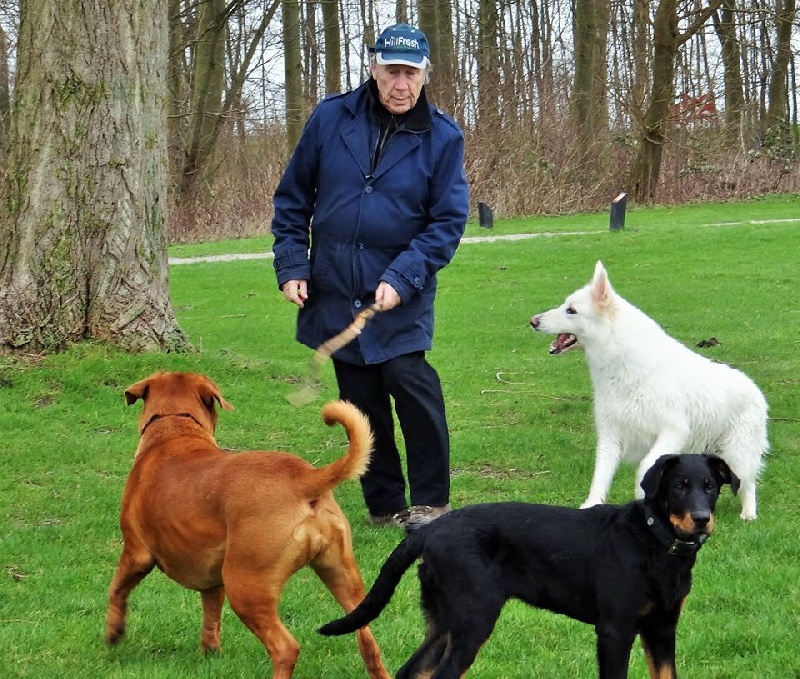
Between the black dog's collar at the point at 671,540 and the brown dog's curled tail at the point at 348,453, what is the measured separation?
105 cm

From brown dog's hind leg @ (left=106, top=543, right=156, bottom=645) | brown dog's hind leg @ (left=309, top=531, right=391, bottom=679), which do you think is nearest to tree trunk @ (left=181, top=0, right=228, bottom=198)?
brown dog's hind leg @ (left=106, top=543, right=156, bottom=645)

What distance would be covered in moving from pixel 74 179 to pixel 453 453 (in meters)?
4.15

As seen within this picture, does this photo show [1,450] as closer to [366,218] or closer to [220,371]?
[220,371]

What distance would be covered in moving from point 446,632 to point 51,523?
3.33m

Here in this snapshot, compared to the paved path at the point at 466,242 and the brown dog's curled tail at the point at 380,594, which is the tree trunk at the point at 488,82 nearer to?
the paved path at the point at 466,242

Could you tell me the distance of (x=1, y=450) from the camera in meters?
7.60

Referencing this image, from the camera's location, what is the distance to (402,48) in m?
5.29

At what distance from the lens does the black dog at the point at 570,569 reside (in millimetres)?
3654

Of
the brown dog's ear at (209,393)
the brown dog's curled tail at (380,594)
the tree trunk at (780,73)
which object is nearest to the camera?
the brown dog's curled tail at (380,594)

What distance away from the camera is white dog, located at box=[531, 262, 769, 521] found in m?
6.39

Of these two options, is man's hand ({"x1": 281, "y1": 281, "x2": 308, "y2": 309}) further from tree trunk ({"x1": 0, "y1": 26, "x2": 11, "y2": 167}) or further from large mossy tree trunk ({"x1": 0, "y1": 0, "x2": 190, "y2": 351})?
tree trunk ({"x1": 0, "y1": 26, "x2": 11, "y2": 167})

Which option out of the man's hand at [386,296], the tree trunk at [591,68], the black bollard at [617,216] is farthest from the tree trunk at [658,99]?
the man's hand at [386,296]

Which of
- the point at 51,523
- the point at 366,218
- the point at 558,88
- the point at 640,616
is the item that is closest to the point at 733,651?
the point at 640,616

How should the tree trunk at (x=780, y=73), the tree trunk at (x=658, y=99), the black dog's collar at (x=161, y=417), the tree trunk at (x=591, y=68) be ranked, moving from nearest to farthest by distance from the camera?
the black dog's collar at (x=161, y=417)
the tree trunk at (x=658, y=99)
the tree trunk at (x=591, y=68)
the tree trunk at (x=780, y=73)
